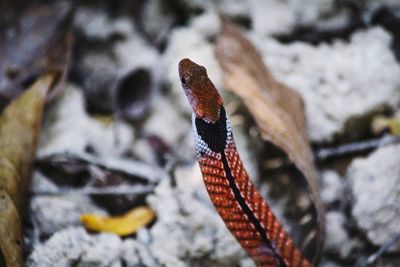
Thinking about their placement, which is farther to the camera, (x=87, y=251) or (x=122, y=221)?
(x=122, y=221)

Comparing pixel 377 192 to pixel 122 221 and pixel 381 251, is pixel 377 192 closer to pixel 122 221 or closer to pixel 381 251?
pixel 381 251

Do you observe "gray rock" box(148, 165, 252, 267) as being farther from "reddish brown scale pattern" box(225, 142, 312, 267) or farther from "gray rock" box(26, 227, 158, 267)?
"reddish brown scale pattern" box(225, 142, 312, 267)

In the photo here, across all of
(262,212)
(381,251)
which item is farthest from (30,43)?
(381,251)

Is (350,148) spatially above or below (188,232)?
above

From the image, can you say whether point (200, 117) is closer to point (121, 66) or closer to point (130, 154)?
point (130, 154)

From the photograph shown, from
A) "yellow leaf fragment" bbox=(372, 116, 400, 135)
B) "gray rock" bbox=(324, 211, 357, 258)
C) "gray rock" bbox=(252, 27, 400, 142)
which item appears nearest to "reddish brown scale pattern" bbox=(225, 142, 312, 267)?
"gray rock" bbox=(324, 211, 357, 258)

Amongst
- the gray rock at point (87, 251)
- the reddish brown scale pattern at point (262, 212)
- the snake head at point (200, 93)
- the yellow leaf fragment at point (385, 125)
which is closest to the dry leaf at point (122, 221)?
the gray rock at point (87, 251)

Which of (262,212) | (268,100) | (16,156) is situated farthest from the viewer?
(268,100)
